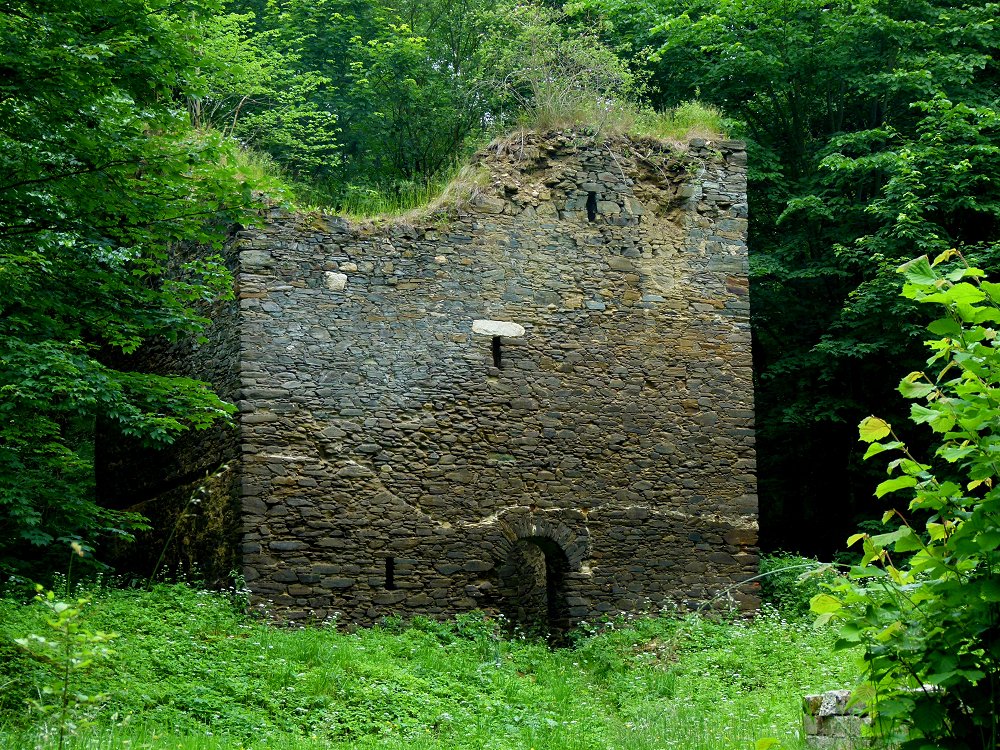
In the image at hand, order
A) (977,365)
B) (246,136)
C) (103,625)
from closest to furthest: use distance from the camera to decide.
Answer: (977,365)
(103,625)
(246,136)

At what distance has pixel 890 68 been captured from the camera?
1673cm

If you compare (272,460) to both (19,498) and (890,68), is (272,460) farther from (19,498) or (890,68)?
(890,68)

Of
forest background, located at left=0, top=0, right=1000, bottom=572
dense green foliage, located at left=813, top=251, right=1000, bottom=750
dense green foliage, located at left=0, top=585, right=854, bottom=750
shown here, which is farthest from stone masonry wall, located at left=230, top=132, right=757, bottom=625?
dense green foliage, located at left=813, top=251, right=1000, bottom=750

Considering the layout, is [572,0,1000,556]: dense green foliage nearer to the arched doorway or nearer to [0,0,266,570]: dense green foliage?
the arched doorway

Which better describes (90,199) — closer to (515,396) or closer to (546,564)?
(515,396)

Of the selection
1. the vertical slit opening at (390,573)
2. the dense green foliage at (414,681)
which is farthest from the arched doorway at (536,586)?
the vertical slit opening at (390,573)

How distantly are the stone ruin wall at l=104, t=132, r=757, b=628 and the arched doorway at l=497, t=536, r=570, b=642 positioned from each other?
3cm

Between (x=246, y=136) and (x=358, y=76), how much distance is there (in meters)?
2.64

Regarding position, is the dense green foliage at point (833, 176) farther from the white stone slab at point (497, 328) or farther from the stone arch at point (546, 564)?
the stone arch at point (546, 564)

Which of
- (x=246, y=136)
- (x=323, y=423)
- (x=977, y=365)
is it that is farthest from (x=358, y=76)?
(x=977, y=365)

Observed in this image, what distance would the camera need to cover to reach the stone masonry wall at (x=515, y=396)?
453 inches

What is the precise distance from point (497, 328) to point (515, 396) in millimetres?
807

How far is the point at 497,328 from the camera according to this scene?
12.4 m

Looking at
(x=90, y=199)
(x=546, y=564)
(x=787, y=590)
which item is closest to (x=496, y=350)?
(x=546, y=564)
